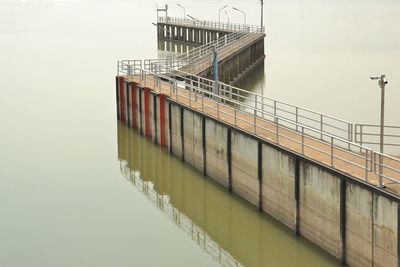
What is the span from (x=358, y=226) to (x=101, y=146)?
777 inches

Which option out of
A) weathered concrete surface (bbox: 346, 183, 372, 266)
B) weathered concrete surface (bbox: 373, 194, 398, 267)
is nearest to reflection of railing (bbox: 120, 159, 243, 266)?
weathered concrete surface (bbox: 346, 183, 372, 266)

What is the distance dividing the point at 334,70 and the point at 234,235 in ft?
125

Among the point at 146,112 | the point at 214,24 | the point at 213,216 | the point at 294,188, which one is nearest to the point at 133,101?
the point at 146,112

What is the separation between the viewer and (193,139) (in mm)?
30328

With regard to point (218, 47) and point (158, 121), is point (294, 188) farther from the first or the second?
point (218, 47)

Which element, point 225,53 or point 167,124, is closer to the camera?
point 167,124

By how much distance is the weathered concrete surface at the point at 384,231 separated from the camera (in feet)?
59.6

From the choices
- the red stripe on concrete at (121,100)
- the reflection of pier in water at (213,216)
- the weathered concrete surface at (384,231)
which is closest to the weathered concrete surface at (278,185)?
the reflection of pier in water at (213,216)

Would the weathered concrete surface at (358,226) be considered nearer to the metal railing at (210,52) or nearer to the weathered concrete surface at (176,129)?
the weathered concrete surface at (176,129)

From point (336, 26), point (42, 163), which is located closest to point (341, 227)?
point (42, 163)

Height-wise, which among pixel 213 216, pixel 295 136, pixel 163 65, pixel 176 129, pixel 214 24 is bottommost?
pixel 213 216

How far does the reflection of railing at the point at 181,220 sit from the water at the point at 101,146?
151 millimetres

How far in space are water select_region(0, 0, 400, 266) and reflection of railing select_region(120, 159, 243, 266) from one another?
0.50ft

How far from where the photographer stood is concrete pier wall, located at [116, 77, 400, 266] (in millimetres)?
18844
